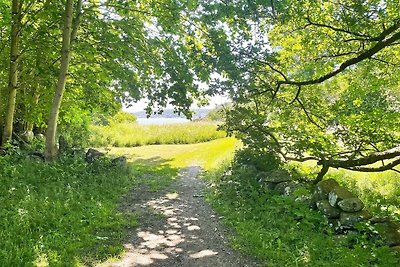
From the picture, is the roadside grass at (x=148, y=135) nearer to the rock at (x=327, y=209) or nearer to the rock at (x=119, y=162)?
the rock at (x=119, y=162)

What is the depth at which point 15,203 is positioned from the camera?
7.16m

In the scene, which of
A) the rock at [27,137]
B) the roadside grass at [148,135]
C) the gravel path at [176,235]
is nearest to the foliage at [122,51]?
the rock at [27,137]

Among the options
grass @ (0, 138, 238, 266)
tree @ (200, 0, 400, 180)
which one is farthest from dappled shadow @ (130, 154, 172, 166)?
tree @ (200, 0, 400, 180)

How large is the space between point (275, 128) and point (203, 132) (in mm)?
18242

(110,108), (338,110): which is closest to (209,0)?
(338,110)

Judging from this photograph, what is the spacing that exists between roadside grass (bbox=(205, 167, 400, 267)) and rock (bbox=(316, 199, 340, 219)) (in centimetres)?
14

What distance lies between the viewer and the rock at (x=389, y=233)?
20.2 feet

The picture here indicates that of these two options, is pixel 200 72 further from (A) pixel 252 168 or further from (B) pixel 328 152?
(B) pixel 328 152

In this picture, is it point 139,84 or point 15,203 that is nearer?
point 15,203

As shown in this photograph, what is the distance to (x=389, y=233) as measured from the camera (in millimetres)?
6320

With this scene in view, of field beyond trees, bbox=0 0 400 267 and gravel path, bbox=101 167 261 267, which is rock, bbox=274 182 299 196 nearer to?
field beyond trees, bbox=0 0 400 267

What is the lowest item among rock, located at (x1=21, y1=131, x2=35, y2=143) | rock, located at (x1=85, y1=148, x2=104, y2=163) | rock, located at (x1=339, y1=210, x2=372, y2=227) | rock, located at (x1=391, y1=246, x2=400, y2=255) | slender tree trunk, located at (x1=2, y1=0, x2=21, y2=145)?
rock, located at (x1=391, y1=246, x2=400, y2=255)

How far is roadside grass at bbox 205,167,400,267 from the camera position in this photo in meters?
5.72

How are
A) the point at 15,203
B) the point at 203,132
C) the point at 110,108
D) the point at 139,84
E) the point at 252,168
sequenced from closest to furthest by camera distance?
the point at 15,203 < the point at 252,168 < the point at 139,84 < the point at 110,108 < the point at 203,132
